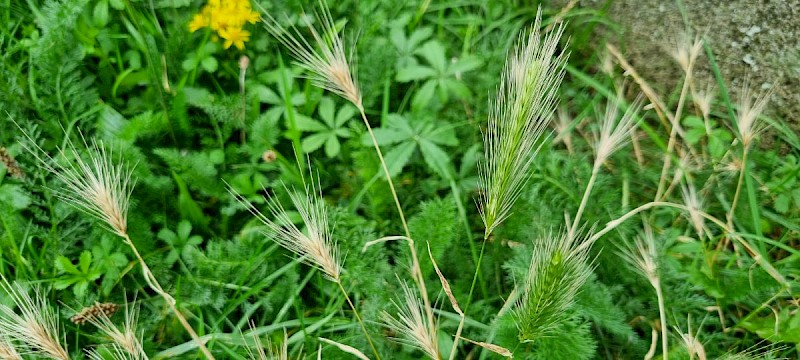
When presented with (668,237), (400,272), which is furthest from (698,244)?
(400,272)

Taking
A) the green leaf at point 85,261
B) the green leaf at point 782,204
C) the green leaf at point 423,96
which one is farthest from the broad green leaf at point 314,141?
the green leaf at point 782,204

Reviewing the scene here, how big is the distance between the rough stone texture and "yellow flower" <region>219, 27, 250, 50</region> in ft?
3.80

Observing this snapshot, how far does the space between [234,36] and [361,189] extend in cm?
58

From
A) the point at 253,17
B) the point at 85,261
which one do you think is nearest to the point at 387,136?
the point at 253,17

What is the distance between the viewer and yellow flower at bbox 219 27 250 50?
1.91m

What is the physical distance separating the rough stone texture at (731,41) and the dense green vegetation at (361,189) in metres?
0.05

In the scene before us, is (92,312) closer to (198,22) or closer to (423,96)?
(198,22)

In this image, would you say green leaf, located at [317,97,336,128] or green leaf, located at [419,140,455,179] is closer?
green leaf, located at [419,140,455,179]

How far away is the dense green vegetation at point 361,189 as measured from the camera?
5.03 ft

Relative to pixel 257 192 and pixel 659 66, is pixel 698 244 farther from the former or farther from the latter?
pixel 257 192

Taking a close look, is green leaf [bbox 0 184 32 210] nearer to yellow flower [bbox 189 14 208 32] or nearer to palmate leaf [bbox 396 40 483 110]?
yellow flower [bbox 189 14 208 32]

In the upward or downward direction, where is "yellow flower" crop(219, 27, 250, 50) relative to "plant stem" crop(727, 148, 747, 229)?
upward

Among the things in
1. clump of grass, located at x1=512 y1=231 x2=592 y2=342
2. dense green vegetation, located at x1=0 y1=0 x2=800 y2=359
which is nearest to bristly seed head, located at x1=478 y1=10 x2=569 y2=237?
clump of grass, located at x1=512 y1=231 x2=592 y2=342

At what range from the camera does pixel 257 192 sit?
1.86 meters
